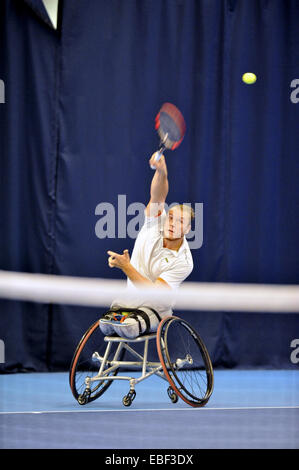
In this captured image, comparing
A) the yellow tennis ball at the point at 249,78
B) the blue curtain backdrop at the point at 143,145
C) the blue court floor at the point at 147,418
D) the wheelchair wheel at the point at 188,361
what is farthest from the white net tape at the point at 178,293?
the yellow tennis ball at the point at 249,78

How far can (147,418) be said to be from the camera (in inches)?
186

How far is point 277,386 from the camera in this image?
21.5 ft

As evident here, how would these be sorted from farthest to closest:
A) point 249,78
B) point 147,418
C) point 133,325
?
point 249,78 < point 133,325 < point 147,418

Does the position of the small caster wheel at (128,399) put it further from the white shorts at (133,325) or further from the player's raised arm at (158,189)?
the player's raised arm at (158,189)

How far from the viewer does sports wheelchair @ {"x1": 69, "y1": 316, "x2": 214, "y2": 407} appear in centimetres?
506

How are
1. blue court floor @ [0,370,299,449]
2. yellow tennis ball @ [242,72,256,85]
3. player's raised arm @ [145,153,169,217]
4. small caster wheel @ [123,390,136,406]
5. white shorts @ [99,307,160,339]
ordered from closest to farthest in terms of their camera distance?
blue court floor @ [0,370,299,449] < white shorts @ [99,307,160,339] < small caster wheel @ [123,390,136,406] < player's raised arm @ [145,153,169,217] < yellow tennis ball @ [242,72,256,85]

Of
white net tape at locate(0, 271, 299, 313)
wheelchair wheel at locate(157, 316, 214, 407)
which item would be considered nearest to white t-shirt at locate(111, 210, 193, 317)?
wheelchair wheel at locate(157, 316, 214, 407)

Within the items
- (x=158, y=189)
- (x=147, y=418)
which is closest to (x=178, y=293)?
(x=158, y=189)

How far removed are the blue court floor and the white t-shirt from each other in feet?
2.44

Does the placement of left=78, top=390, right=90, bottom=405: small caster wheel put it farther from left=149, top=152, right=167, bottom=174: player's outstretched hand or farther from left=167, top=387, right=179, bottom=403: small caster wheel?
left=149, top=152, right=167, bottom=174: player's outstretched hand

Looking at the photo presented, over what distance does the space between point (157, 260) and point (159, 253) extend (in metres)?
0.05

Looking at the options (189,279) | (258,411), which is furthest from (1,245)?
(258,411)

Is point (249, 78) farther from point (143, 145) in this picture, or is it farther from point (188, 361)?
point (188, 361)

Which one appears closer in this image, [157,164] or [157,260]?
[157,164]
